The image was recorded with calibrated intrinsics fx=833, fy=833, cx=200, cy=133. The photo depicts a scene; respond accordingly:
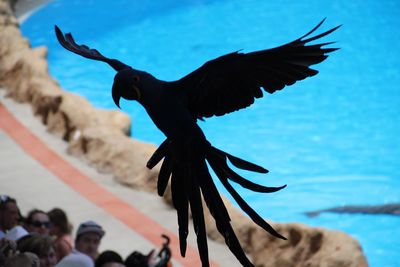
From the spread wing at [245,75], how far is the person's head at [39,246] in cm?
225

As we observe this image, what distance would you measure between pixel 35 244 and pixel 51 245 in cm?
12

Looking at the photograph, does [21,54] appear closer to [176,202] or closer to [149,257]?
[149,257]

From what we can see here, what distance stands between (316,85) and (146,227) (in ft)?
18.1

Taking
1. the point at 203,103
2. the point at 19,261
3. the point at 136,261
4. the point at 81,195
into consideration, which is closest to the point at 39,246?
the point at 136,261

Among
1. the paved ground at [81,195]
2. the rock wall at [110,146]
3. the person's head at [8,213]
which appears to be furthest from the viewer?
the paved ground at [81,195]

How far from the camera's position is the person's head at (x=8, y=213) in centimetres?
439

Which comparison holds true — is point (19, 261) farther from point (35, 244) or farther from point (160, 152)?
point (160, 152)

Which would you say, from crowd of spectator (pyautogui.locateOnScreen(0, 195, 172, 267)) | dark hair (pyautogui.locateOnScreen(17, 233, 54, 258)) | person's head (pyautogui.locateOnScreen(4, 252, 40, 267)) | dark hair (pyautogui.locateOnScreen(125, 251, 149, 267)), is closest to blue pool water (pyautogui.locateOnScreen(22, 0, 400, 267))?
crowd of spectator (pyautogui.locateOnScreen(0, 195, 172, 267))

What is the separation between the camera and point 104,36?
13945 mm

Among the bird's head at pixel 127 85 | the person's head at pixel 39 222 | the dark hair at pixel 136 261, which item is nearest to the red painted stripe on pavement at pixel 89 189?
the person's head at pixel 39 222

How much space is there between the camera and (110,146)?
7949mm

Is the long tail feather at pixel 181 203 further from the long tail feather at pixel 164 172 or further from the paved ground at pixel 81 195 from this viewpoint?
the paved ground at pixel 81 195

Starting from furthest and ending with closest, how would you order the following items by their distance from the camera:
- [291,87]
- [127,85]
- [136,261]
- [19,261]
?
[291,87], [136,261], [19,261], [127,85]

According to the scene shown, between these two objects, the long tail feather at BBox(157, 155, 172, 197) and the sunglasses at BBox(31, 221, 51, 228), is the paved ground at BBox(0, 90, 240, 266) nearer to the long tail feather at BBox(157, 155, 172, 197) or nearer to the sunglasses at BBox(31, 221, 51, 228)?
the sunglasses at BBox(31, 221, 51, 228)
